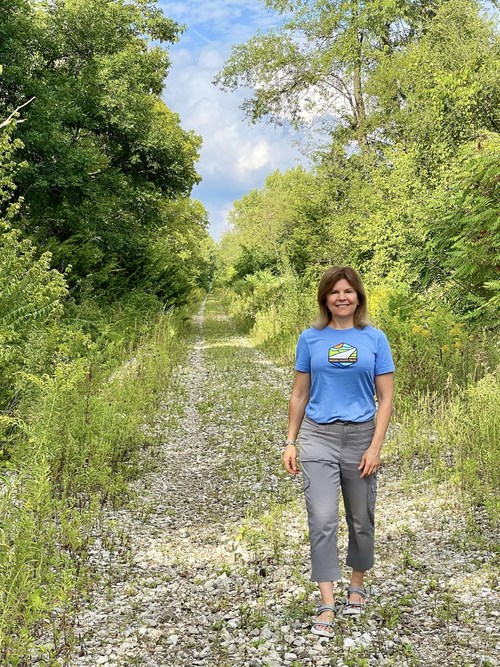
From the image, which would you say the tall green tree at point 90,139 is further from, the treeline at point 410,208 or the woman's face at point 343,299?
the woman's face at point 343,299

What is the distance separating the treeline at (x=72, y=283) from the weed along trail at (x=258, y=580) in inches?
12.3

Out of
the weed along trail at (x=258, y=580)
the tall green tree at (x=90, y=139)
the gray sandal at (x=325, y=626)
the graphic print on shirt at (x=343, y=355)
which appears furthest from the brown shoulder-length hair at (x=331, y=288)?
the tall green tree at (x=90, y=139)

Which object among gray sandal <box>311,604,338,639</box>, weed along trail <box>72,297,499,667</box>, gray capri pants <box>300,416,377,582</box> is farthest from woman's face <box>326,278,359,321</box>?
weed along trail <box>72,297,499,667</box>

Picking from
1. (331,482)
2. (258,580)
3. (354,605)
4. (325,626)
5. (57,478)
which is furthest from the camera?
(57,478)

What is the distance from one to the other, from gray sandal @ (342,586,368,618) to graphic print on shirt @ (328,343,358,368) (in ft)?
4.84

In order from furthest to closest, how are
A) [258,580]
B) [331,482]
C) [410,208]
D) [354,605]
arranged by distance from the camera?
[410,208] → [258,580] → [354,605] → [331,482]

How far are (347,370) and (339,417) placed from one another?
289 millimetres

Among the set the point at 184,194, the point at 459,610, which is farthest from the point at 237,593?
the point at 184,194

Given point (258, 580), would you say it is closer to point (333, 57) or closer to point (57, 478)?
point (57, 478)

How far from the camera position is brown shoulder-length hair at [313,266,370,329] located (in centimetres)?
354

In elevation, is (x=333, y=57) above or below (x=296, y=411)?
above

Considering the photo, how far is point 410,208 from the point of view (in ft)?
48.1

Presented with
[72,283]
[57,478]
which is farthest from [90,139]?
[57,478]

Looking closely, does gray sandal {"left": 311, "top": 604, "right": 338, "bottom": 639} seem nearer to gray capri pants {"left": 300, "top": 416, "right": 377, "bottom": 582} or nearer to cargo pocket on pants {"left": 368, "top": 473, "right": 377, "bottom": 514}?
gray capri pants {"left": 300, "top": 416, "right": 377, "bottom": 582}
